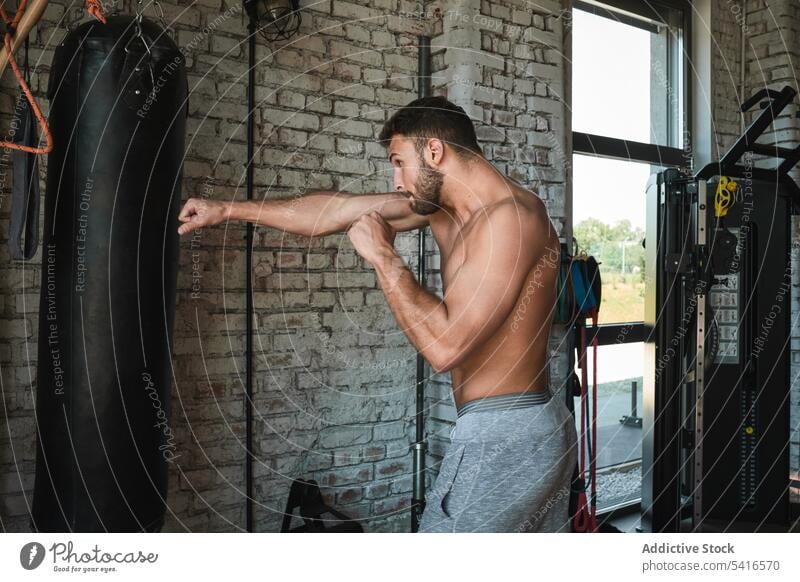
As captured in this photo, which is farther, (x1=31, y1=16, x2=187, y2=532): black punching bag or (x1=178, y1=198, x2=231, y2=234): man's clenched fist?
(x1=178, y1=198, x2=231, y2=234): man's clenched fist

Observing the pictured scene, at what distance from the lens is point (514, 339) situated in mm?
1841

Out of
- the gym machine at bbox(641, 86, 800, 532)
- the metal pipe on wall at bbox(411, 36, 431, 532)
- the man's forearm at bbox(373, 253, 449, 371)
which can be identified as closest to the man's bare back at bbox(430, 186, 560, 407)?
the man's forearm at bbox(373, 253, 449, 371)

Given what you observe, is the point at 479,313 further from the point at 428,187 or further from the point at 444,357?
the point at 428,187

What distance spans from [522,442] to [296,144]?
45.8 inches

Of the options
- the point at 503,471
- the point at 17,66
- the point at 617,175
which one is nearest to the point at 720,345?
the point at 617,175

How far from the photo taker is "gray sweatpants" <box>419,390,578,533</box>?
5.75 feet

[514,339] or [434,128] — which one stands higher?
[434,128]

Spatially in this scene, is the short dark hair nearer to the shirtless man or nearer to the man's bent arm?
the shirtless man

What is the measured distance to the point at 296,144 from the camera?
2.25 metres

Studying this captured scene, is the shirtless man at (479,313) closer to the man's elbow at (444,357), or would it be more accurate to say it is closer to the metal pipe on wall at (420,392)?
the man's elbow at (444,357)

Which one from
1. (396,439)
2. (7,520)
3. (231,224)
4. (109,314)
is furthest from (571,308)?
(7,520)

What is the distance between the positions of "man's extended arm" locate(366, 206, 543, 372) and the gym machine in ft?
3.30

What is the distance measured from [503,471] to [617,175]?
1794 mm

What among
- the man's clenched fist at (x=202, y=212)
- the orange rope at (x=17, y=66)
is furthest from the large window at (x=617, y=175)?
the orange rope at (x=17, y=66)
